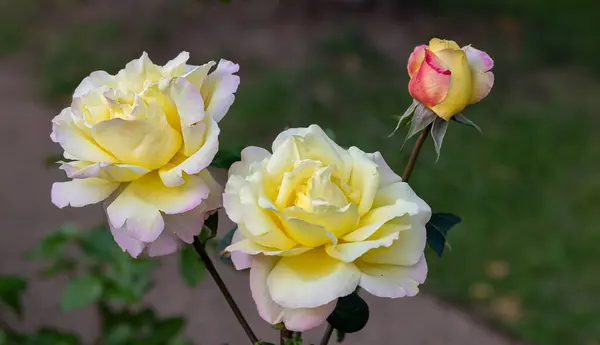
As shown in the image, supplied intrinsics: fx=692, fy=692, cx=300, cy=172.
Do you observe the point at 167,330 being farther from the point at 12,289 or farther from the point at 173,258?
the point at 173,258

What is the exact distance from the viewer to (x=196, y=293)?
6.40ft

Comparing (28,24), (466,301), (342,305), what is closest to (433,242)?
(342,305)

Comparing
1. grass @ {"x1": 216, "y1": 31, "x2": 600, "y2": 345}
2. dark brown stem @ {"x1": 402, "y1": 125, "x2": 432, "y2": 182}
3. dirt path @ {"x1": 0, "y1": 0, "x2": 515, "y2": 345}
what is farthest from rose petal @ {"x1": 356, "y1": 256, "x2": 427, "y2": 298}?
grass @ {"x1": 216, "y1": 31, "x2": 600, "y2": 345}

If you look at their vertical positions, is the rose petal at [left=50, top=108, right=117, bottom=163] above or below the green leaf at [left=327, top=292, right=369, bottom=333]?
above

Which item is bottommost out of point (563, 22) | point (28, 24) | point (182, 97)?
point (28, 24)

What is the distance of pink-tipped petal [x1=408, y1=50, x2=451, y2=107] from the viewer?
450 mm

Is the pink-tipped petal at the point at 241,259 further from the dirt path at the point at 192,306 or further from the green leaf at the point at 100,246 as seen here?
the dirt path at the point at 192,306

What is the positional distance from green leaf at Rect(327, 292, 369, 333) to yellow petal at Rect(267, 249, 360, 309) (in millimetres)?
86

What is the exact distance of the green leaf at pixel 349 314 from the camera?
484 millimetres

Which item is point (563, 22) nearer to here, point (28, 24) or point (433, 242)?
point (28, 24)

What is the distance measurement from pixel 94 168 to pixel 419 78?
0.72 feet

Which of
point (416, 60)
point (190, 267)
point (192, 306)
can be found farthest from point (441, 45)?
point (192, 306)

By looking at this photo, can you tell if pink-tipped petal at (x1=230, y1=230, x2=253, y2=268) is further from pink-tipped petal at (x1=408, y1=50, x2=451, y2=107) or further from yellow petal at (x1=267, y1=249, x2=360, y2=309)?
pink-tipped petal at (x1=408, y1=50, x2=451, y2=107)

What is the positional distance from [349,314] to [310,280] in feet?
0.34
